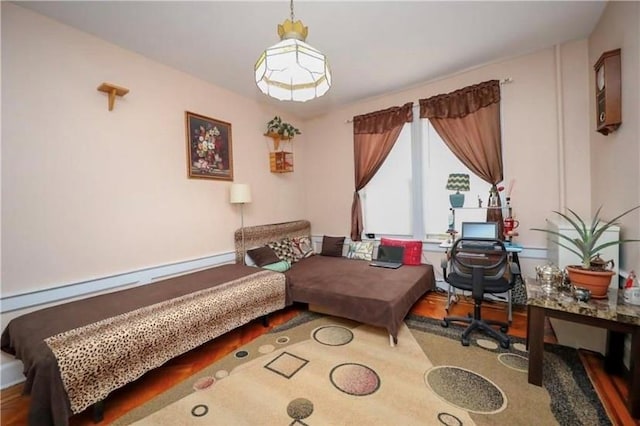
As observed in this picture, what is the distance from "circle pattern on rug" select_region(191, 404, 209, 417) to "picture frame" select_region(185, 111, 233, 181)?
2.27m

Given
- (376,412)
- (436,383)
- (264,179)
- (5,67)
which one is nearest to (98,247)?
(5,67)

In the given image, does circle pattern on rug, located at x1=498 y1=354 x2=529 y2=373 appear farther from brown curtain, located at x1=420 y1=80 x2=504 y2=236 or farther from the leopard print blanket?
the leopard print blanket

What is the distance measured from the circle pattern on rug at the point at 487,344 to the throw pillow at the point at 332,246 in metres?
2.22

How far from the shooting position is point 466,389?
1746 mm

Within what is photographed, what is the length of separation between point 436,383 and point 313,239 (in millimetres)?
3167

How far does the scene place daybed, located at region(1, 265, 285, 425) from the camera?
142 centimetres

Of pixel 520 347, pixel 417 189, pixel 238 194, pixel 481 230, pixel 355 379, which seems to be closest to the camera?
pixel 355 379

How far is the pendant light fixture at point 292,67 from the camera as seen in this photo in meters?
1.49

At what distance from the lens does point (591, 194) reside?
2686 mm

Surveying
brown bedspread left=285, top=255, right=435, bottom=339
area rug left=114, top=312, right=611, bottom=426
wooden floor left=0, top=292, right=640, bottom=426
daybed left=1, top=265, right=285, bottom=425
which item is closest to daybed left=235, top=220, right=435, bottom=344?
brown bedspread left=285, top=255, right=435, bottom=339

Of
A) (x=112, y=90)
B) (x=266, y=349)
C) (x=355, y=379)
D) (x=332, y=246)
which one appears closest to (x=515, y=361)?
(x=355, y=379)

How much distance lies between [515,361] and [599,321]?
2.23 feet

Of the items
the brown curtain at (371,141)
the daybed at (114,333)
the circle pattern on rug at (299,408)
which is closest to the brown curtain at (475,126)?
the brown curtain at (371,141)

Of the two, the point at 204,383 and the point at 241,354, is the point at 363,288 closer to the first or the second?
the point at 241,354
